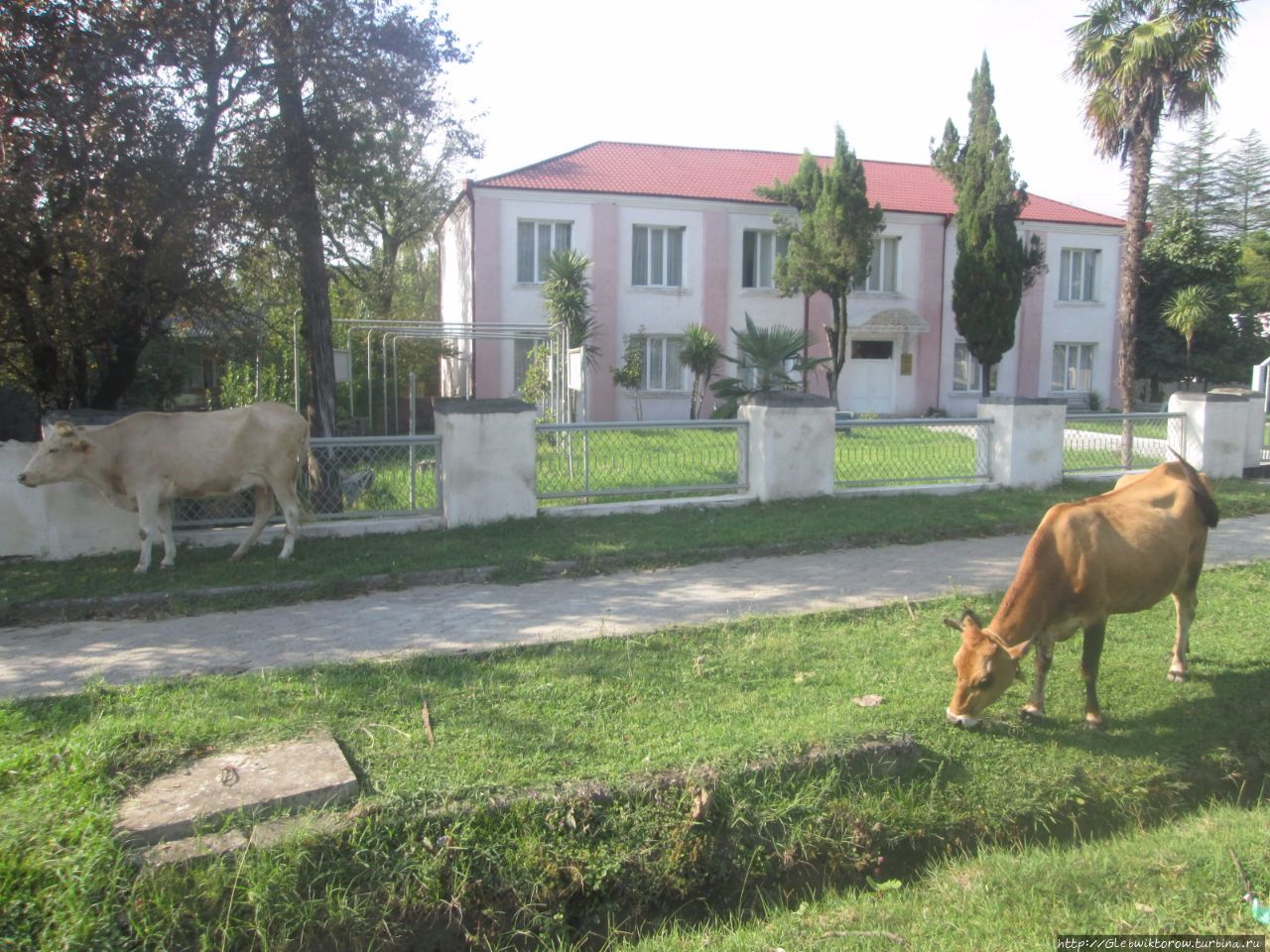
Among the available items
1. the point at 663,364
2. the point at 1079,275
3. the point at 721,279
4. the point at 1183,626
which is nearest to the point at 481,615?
the point at 1183,626

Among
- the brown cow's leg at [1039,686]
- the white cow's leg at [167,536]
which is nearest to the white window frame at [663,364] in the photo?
the white cow's leg at [167,536]

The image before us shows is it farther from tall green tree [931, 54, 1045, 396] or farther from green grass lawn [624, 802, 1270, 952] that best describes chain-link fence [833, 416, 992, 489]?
tall green tree [931, 54, 1045, 396]

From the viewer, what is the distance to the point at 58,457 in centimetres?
776

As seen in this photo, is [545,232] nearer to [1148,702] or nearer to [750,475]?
[750,475]

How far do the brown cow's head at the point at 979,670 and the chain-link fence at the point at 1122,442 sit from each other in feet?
29.0

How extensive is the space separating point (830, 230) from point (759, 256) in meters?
3.34

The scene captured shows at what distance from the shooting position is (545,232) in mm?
24422

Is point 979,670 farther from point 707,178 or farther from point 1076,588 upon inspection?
point 707,178

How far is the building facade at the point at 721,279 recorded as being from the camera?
79.0 feet

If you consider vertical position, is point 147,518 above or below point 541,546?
above

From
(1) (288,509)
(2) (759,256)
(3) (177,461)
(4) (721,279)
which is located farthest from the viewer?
(2) (759,256)

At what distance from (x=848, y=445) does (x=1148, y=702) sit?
21.5 ft

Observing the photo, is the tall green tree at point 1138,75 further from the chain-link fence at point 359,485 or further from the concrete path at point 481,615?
the chain-link fence at point 359,485

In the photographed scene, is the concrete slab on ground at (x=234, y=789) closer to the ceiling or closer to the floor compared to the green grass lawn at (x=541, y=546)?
closer to the floor
